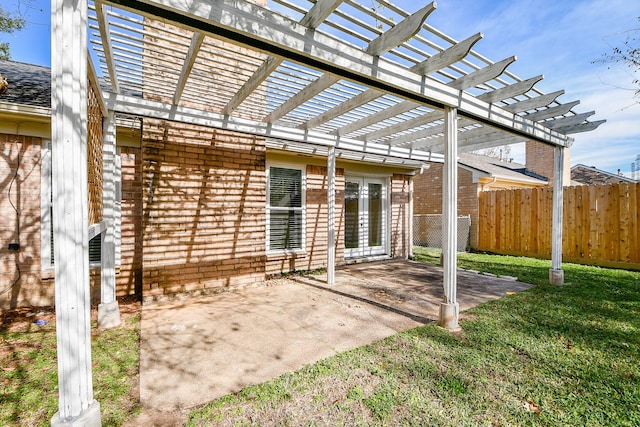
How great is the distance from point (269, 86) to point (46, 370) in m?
3.97

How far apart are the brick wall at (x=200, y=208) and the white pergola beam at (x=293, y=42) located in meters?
3.14

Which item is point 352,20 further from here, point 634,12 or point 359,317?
point 634,12

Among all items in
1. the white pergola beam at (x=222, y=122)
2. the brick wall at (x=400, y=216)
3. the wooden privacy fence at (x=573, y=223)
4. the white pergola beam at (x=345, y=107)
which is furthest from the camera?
the brick wall at (x=400, y=216)

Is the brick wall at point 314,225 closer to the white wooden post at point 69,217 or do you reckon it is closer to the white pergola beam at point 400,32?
the white pergola beam at point 400,32

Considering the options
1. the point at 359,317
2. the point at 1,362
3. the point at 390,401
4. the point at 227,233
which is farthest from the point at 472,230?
the point at 1,362

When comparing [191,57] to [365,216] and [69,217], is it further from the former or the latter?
[365,216]

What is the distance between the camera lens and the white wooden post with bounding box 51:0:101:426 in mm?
1747

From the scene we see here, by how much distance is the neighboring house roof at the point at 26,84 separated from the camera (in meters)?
4.21

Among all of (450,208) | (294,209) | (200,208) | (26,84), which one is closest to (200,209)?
(200,208)

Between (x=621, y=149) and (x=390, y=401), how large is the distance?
35.4 metres

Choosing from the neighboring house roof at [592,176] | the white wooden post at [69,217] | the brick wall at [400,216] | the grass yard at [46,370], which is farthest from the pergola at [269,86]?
the neighboring house roof at [592,176]

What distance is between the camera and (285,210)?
6848mm

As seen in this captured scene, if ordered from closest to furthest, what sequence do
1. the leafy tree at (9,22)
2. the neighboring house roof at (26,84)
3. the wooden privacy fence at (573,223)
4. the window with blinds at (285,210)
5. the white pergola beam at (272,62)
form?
the white pergola beam at (272,62), the neighboring house roof at (26,84), the leafy tree at (9,22), the window with blinds at (285,210), the wooden privacy fence at (573,223)

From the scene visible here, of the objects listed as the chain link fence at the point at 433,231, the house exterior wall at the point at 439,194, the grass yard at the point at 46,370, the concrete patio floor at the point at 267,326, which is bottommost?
the grass yard at the point at 46,370
